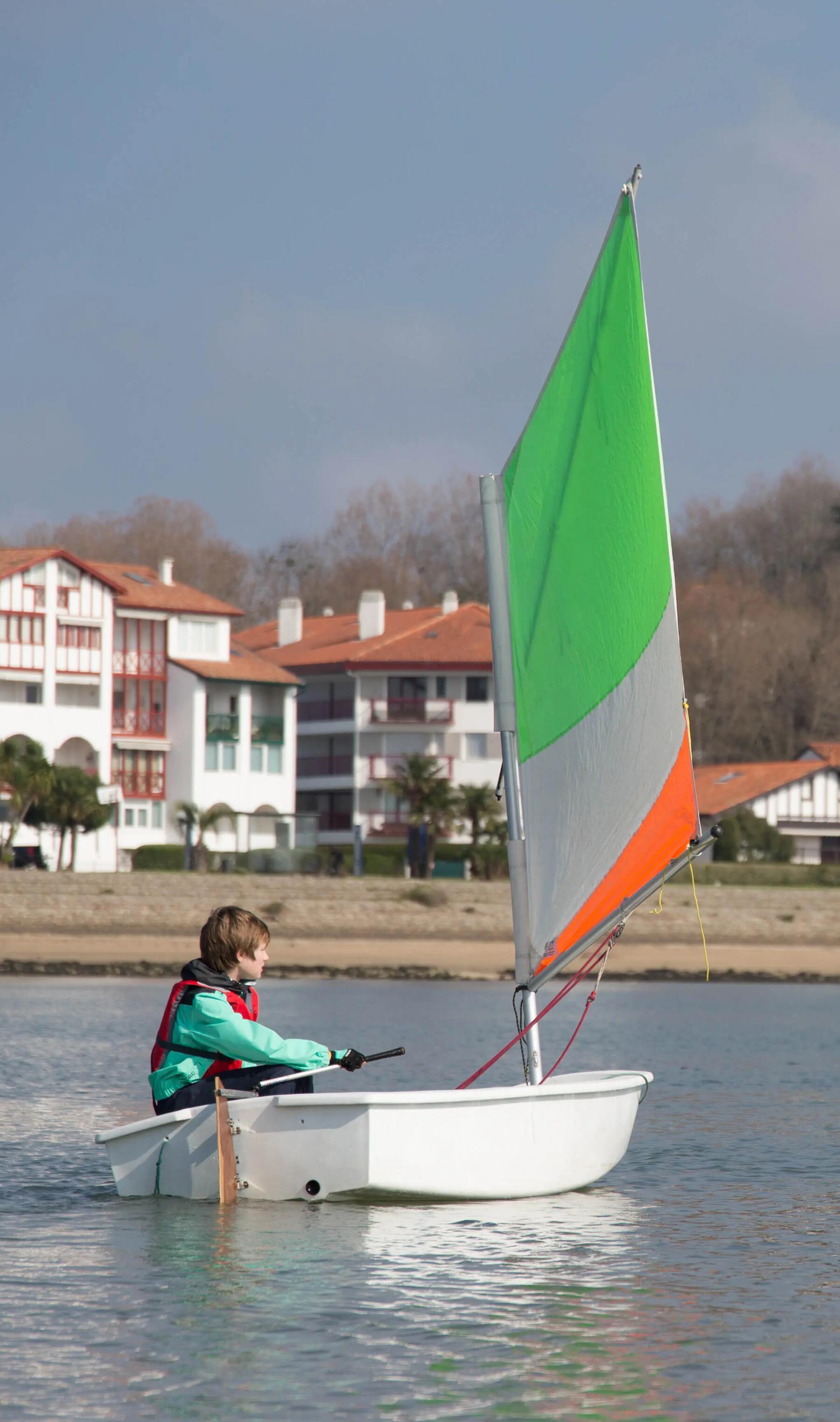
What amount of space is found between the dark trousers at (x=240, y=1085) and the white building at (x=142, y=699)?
4844 centimetres

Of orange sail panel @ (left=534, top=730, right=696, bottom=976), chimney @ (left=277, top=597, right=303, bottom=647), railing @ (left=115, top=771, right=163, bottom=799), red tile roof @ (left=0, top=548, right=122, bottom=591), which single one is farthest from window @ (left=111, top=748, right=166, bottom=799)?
orange sail panel @ (left=534, top=730, right=696, bottom=976)

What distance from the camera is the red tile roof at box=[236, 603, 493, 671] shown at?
72.5m

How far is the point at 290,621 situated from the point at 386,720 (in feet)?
32.4

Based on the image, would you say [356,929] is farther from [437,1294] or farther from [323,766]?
[437,1294]

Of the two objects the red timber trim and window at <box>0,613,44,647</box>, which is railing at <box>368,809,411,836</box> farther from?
window at <box>0,613,44,647</box>

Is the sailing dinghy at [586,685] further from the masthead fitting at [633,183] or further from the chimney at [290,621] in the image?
the chimney at [290,621]

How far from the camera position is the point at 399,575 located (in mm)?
97625

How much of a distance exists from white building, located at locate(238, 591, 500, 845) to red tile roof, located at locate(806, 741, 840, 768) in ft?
43.8

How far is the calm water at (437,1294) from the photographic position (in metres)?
7.57

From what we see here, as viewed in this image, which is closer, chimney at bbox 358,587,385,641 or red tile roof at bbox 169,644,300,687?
red tile roof at bbox 169,644,300,687

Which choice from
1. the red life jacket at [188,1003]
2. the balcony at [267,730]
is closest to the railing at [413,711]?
the balcony at [267,730]

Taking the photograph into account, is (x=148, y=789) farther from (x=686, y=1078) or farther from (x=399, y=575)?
(x=686, y=1078)

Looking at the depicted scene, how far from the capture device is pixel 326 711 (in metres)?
74.8

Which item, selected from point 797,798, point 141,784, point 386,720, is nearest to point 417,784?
point 141,784
